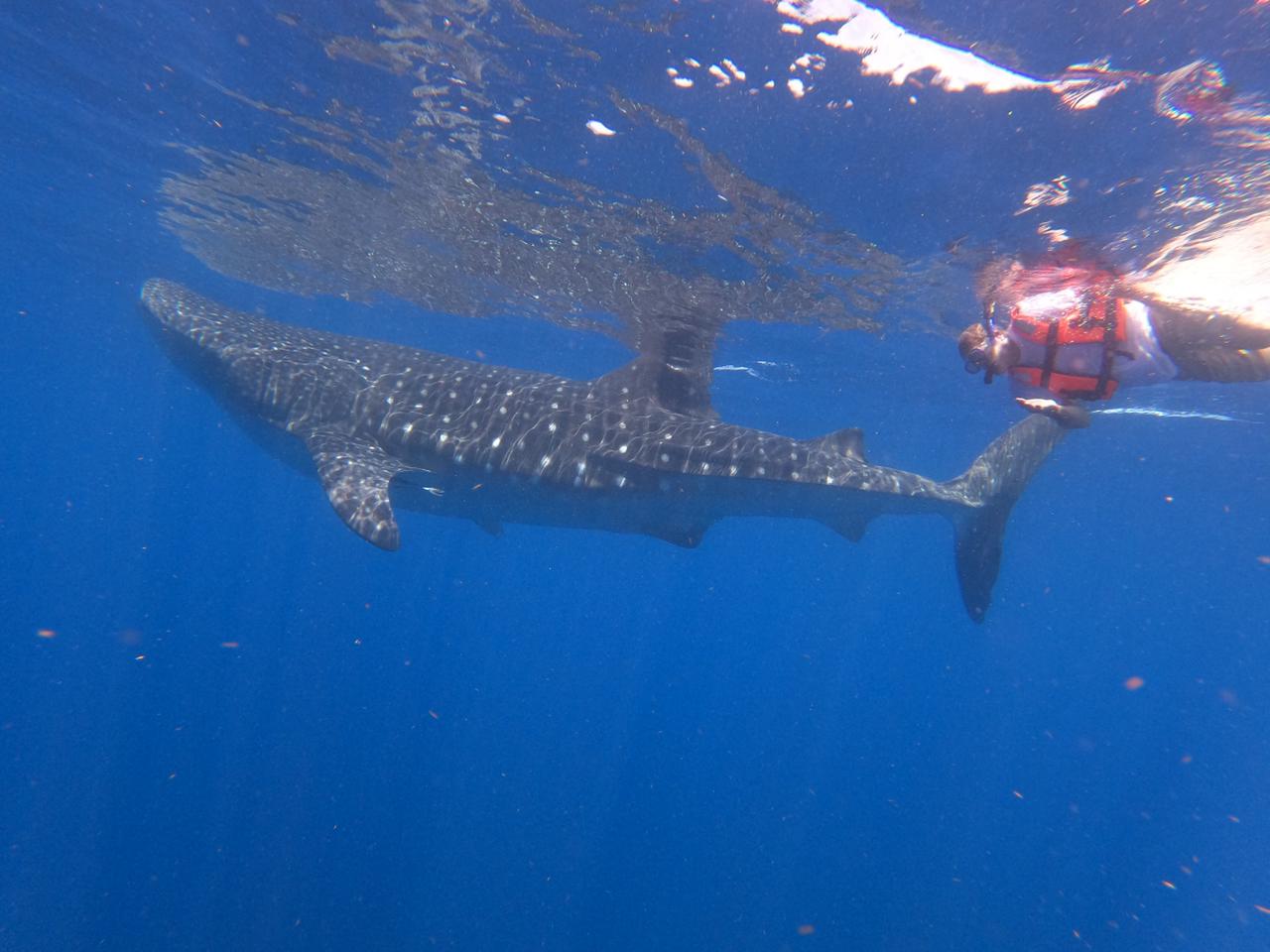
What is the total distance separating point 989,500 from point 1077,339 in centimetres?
434

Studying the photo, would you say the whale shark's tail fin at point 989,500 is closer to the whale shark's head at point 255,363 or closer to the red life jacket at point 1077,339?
the red life jacket at point 1077,339

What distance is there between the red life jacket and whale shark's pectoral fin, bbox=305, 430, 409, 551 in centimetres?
608

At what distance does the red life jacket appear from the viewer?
18.1 ft

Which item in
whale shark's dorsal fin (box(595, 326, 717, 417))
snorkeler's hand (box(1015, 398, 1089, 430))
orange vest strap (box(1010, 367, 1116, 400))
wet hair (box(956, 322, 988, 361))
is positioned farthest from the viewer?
whale shark's dorsal fin (box(595, 326, 717, 417))

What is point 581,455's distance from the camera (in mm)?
9359

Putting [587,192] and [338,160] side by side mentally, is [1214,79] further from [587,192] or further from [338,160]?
[338,160]

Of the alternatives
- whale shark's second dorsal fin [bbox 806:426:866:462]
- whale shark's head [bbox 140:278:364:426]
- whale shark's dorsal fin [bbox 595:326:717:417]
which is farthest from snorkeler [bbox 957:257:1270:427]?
whale shark's head [bbox 140:278:364:426]

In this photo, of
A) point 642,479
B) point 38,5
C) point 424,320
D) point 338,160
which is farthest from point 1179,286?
point 424,320

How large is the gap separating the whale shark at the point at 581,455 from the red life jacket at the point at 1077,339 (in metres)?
3.39

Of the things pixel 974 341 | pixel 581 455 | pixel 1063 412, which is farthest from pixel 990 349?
pixel 581 455

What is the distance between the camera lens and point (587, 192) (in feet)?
39.1

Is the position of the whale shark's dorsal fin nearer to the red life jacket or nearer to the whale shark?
the whale shark

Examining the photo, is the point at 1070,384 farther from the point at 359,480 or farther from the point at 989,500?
the point at 359,480

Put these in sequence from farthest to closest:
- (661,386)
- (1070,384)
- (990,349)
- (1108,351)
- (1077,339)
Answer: (661,386) < (990,349) < (1070,384) < (1077,339) < (1108,351)
